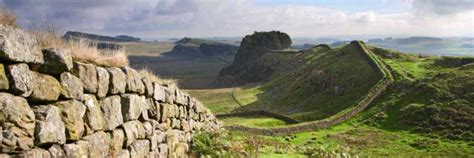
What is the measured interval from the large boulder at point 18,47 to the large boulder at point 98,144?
5.93 ft

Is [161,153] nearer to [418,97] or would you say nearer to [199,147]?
[199,147]

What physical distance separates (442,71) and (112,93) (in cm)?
9027

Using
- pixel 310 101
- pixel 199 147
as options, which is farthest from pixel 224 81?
pixel 199 147

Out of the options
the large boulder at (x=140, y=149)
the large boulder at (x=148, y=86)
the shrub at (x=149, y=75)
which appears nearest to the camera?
the large boulder at (x=140, y=149)

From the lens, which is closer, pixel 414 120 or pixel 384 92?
pixel 414 120

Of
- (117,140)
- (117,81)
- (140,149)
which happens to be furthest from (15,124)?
(140,149)

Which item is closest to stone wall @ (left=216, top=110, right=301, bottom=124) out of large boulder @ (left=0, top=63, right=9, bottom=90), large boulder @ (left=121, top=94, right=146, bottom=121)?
large boulder @ (left=121, top=94, right=146, bottom=121)

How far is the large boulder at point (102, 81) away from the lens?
30.5 ft

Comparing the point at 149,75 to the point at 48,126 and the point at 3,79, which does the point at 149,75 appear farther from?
the point at 3,79

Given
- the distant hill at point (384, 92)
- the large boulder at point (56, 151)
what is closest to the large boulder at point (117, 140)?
the large boulder at point (56, 151)

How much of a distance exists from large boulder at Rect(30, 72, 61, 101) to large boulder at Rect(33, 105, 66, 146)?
0.14 m

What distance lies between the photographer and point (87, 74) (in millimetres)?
8836

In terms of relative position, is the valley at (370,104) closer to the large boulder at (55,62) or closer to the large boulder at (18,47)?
the large boulder at (55,62)

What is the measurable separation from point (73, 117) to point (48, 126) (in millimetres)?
829
